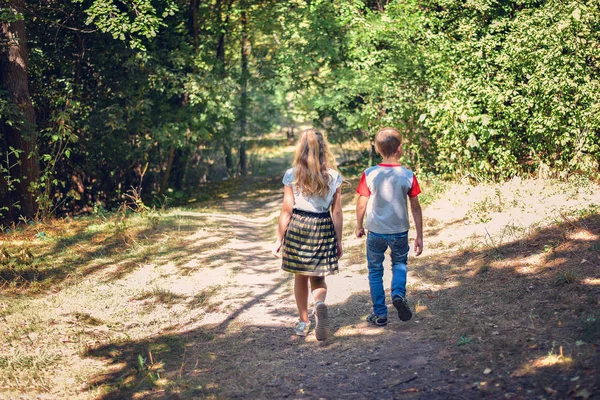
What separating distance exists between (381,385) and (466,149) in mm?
7442

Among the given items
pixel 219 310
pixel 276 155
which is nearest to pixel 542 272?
pixel 219 310

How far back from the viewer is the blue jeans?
5.62 metres

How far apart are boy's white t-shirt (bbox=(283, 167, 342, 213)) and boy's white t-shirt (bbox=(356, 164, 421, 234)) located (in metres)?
0.26

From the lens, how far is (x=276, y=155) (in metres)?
32.5

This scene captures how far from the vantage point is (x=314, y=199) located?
215 inches

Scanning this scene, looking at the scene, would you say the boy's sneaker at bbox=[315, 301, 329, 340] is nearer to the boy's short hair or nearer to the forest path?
the forest path

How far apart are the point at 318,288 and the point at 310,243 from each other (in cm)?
45

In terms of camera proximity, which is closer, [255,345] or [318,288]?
[318,288]

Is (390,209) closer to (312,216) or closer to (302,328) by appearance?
(312,216)

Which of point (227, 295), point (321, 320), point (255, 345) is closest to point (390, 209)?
point (321, 320)

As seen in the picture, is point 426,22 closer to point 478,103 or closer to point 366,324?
point 478,103

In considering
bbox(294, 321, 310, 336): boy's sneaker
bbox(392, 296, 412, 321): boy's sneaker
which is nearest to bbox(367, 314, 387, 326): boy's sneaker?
bbox(392, 296, 412, 321): boy's sneaker

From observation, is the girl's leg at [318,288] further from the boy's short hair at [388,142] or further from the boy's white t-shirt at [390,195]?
the boy's short hair at [388,142]

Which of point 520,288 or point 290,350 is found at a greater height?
point 520,288
